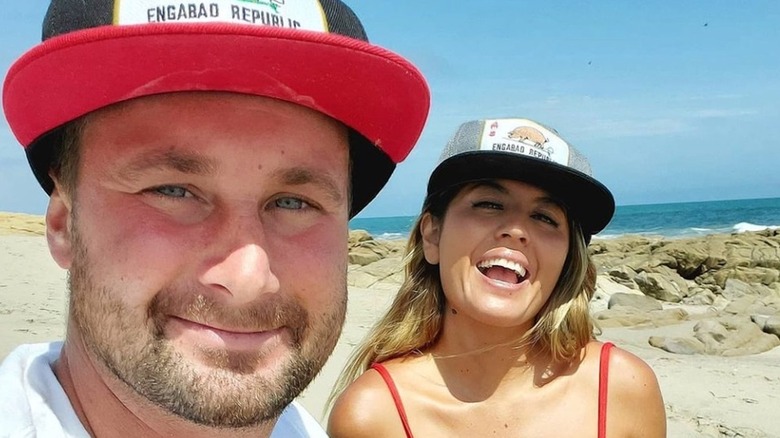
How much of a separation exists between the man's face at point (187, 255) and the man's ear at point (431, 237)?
161 centimetres

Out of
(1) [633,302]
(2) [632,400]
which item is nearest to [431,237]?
(2) [632,400]

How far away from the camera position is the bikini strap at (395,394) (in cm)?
271

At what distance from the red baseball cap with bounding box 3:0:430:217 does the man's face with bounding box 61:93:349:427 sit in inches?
2.9

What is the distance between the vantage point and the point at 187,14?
1.21m

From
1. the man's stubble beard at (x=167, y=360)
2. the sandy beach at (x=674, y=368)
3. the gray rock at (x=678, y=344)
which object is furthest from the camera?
the gray rock at (x=678, y=344)

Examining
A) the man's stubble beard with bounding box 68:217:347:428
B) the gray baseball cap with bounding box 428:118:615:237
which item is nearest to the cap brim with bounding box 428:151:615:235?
the gray baseball cap with bounding box 428:118:615:237

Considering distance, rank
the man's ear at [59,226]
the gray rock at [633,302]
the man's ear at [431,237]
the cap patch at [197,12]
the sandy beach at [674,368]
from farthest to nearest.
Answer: the gray rock at [633,302] → the sandy beach at [674,368] → the man's ear at [431,237] → the man's ear at [59,226] → the cap patch at [197,12]

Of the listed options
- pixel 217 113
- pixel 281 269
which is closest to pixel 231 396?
pixel 281 269

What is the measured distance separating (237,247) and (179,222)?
13 centimetres

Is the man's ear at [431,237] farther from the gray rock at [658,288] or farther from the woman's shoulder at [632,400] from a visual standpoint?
the gray rock at [658,288]

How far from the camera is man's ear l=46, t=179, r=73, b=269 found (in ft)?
4.75

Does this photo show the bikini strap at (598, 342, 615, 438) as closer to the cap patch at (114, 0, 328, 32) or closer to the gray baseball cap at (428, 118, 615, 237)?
the gray baseball cap at (428, 118, 615, 237)

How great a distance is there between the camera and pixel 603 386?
2771mm

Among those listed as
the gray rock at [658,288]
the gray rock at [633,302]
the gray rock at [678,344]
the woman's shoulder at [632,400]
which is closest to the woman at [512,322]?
the woman's shoulder at [632,400]
